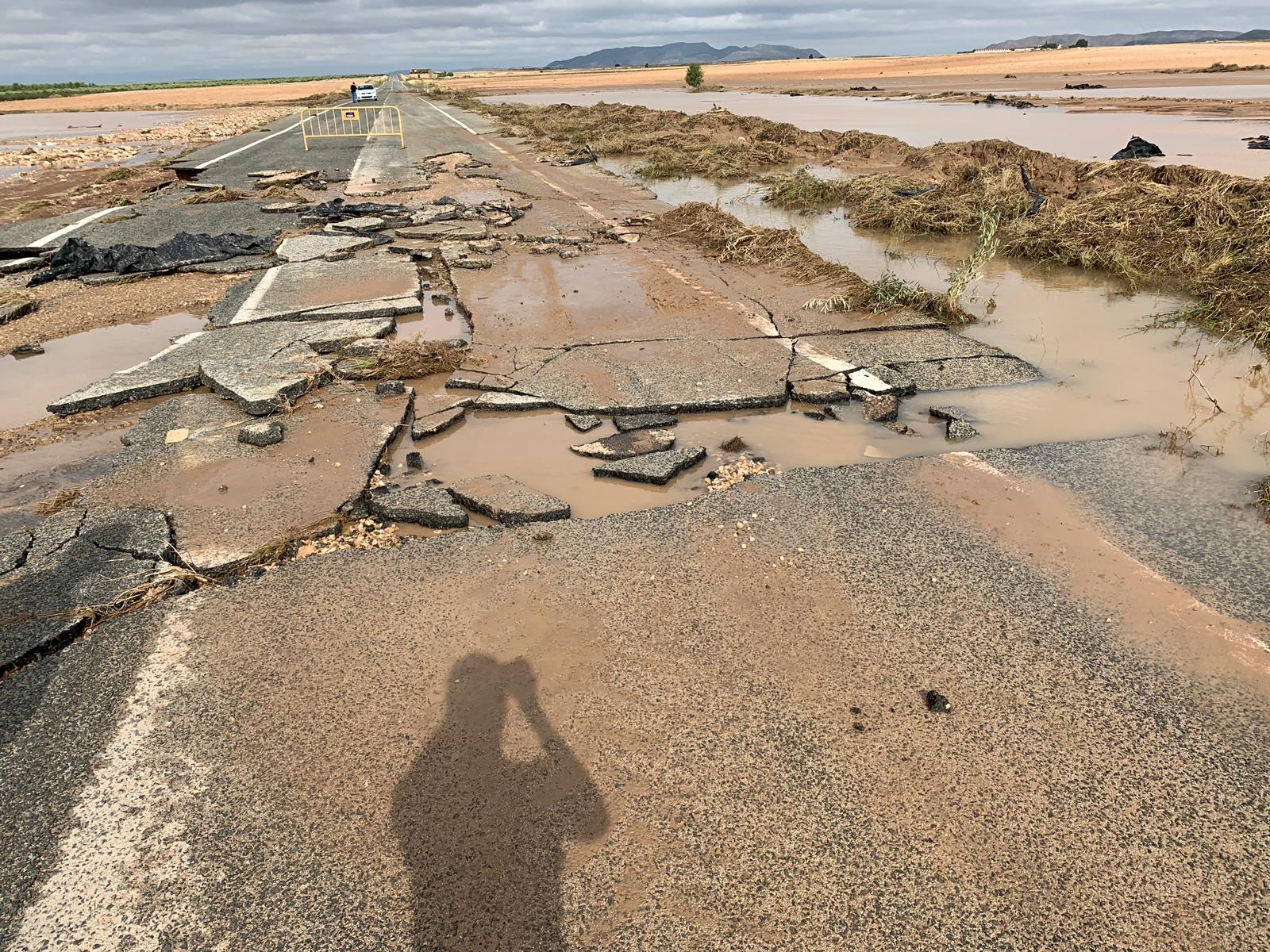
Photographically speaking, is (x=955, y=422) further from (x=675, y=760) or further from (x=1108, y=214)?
(x=1108, y=214)

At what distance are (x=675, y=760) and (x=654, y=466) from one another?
1.97 metres

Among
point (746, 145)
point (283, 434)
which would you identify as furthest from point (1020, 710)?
point (746, 145)

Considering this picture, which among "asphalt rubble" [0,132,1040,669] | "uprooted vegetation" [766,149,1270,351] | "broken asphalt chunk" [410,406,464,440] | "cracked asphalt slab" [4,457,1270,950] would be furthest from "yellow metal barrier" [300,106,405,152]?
"cracked asphalt slab" [4,457,1270,950]

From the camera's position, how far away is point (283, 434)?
4207 mm

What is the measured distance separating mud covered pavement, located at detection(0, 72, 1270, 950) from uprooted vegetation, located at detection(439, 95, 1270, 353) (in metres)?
3.61

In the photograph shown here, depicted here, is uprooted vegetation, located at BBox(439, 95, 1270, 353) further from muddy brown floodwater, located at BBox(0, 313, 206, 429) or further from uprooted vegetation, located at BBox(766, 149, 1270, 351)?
muddy brown floodwater, located at BBox(0, 313, 206, 429)

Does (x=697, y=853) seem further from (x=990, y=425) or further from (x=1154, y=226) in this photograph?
(x=1154, y=226)

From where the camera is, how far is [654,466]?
3.91m

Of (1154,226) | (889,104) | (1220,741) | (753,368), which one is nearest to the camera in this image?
(1220,741)

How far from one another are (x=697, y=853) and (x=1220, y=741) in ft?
5.44

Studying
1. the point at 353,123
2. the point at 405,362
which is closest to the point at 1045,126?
the point at 405,362

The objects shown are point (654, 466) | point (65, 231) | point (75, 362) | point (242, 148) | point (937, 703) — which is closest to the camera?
point (937, 703)

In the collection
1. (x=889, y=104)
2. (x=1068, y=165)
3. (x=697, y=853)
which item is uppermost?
(x=889, y=104)

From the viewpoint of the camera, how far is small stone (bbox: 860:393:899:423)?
448 centimetres
